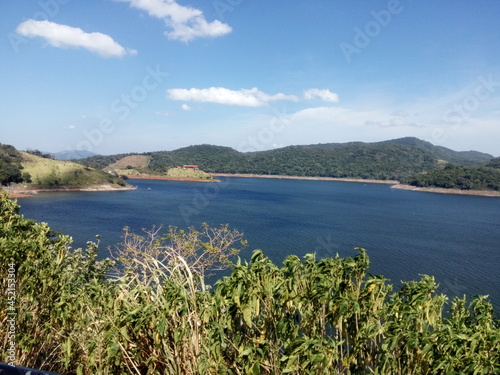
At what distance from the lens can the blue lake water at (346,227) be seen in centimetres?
2283

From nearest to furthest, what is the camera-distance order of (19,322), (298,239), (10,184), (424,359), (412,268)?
(424,359) < (19,322) < (412,268) < (298,239) < (10,184)

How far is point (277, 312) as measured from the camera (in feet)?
9.53

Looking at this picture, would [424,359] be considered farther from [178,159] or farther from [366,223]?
[178,159]

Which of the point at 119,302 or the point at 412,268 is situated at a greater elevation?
the point at 119,302

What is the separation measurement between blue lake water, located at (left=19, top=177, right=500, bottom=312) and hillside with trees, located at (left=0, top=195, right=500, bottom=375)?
1662cm

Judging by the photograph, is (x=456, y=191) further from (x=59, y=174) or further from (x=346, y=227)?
(x=59, y=174)

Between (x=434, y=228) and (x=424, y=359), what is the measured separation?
1553 inches

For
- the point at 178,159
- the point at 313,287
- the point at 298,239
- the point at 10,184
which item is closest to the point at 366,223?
the point at 298,239

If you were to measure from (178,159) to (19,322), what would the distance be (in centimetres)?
12613

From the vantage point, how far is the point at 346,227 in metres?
36.2

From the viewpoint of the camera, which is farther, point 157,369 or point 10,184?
point 10,184

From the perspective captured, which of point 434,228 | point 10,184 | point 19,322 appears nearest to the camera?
point 19,322

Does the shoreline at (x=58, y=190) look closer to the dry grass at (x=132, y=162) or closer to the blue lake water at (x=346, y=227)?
the blue lake water at (x=346, y=227)

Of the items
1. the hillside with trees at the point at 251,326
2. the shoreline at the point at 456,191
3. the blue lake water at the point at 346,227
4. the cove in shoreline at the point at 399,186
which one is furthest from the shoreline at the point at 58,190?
the shoreline at the point at 456,191
